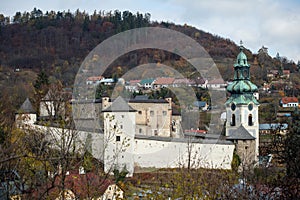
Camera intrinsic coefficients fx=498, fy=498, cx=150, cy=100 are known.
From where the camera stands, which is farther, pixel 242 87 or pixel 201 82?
pixel 201 82

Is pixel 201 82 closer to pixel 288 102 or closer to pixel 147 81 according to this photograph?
pixel 147 81

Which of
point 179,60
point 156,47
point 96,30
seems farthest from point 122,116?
point 96,30

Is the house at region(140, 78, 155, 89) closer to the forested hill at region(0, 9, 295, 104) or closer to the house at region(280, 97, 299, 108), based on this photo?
the forested hill at region(0, 9, 295, 104)

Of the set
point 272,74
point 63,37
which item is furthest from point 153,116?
point 63,37

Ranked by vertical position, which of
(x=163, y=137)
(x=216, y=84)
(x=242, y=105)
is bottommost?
(x=163, y=137)

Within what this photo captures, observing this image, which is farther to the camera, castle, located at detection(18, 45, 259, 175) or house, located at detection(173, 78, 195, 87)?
house, located at detection(173, 78, 195, 87)

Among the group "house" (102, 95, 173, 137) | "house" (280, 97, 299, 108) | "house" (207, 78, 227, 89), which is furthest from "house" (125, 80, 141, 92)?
"house" (102, 95, 173, 137)
